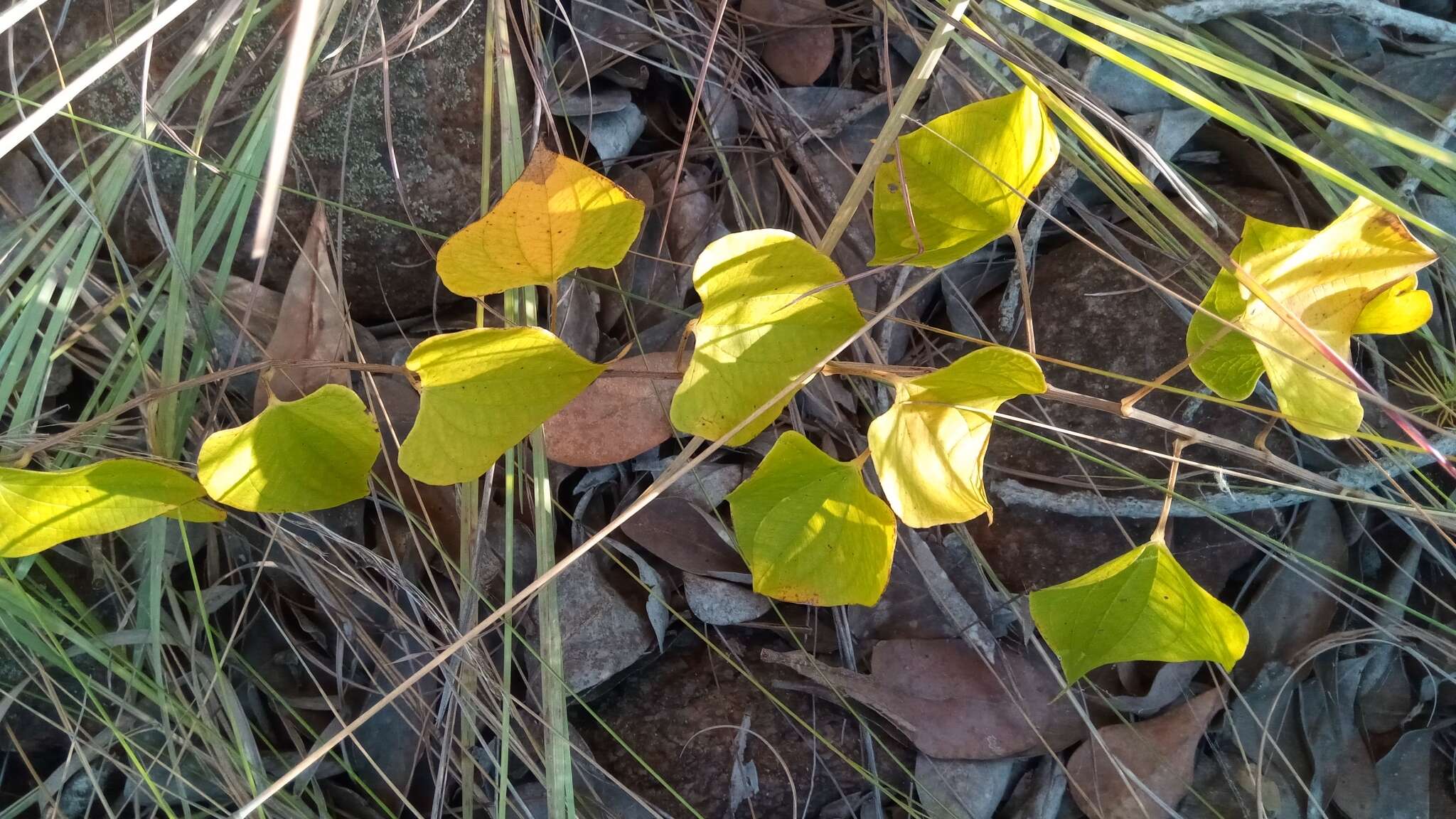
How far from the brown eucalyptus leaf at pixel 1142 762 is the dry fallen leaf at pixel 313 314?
0.78m

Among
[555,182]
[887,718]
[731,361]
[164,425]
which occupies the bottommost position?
[887,718]

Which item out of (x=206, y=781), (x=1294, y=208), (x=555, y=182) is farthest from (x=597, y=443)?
A: (x=1294, y=208)

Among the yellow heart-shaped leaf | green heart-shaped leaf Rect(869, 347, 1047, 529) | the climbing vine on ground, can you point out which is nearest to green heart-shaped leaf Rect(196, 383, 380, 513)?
the climbing vine on ground

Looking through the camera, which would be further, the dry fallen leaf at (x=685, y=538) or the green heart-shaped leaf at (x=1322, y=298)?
the dry fallen leaf at (x=685, y=538)

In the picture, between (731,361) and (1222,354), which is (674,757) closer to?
(731,361)

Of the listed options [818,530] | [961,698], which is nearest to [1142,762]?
[961,698]

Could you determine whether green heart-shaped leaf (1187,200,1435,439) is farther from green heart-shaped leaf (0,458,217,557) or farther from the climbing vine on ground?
green heart-shaped leaf (0,458,217,557)

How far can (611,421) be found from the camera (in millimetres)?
799

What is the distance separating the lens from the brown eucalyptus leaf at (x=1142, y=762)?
2.73ft

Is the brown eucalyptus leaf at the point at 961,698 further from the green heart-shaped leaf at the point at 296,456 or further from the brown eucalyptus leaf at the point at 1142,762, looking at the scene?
the green heart-shaped leaf at the point at 296,456

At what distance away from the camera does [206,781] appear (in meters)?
0.81

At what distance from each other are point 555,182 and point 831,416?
43cm

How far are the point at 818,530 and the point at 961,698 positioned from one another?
0.34m

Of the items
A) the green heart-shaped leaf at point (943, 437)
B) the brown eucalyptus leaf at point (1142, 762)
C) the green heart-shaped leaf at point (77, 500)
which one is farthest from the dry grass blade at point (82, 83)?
the brown eucalyptus leaf at point (1142, 762)
